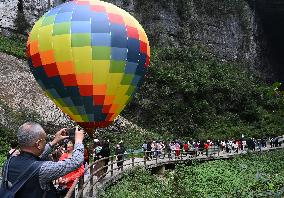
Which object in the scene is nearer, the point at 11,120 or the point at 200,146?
the point at 11,120

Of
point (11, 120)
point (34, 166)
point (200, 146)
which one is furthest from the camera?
point (200, 146)

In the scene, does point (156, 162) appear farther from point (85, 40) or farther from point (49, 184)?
point (49, 184)

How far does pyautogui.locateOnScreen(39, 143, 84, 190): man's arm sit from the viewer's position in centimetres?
432

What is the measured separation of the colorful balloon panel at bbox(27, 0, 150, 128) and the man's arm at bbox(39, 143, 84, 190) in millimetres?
6633

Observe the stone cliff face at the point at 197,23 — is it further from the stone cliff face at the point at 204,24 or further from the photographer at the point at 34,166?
the photographer at the point at 34,166

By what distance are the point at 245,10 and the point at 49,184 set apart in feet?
160

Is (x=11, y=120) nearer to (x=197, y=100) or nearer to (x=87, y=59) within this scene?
(x=197, y=100)

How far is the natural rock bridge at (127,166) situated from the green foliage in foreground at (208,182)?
30 centimetres

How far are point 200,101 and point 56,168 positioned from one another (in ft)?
117

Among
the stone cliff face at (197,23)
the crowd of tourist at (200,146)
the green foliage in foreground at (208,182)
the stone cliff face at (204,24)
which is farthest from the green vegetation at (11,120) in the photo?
the stone cliff face at (204,24)

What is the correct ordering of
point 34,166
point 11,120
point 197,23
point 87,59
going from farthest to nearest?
point 197,23
point 11,120
point 87,59
point 34,166

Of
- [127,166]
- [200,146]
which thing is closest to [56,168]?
[127,166]

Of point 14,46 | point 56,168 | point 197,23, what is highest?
point 197,23

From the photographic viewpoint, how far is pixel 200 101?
130 ft
